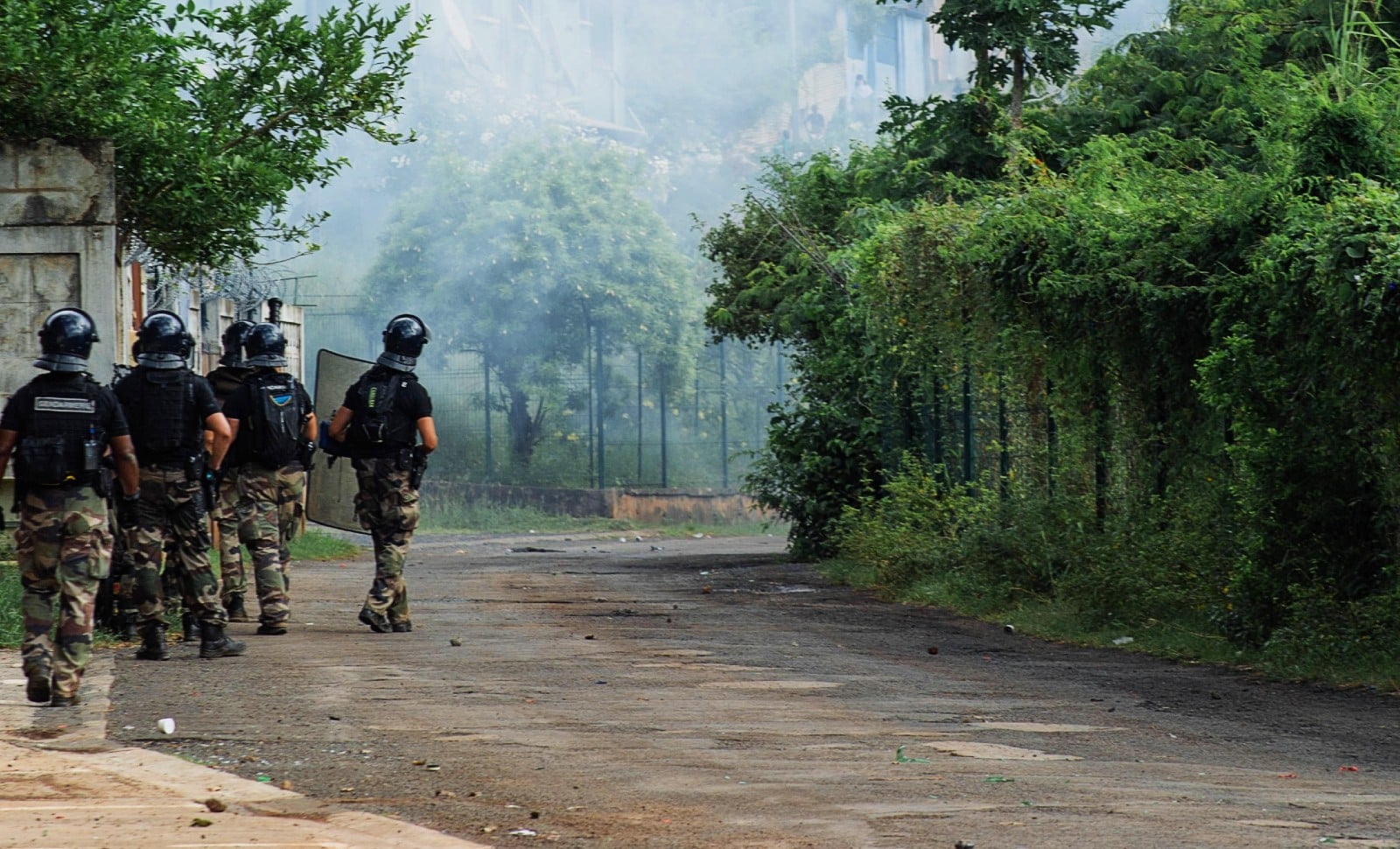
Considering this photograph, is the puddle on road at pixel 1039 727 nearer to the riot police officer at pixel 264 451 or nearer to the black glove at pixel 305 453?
the riot police officer at pixel 264 451

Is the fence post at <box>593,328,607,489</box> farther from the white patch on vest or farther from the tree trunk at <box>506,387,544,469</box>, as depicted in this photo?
the white patch on vest

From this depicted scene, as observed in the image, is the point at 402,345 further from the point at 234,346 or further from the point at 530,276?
the point at 530,276

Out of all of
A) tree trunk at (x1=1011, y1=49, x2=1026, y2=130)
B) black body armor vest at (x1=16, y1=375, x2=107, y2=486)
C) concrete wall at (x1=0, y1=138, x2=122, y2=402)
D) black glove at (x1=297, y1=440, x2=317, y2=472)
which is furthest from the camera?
tree trunk at (x1=1011, y1=49, x2=1026, y2=130)

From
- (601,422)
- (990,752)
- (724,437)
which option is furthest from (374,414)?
(724,437)

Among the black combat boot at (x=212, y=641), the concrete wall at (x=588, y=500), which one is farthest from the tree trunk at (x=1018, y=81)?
the concrete wall at (x=588, y=500)

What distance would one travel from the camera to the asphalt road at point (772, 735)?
545 centimetres

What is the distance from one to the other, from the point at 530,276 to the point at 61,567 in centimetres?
3538

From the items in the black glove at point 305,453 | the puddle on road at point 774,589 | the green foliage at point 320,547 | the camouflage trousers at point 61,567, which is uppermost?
the black glove at point 305,453

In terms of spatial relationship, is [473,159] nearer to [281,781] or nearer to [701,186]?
[701,186]

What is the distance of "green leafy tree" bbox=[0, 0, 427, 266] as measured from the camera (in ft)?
44.0

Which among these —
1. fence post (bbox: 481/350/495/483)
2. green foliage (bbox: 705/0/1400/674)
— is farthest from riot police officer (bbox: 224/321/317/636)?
fence post (bbox: 481/350/495/483)

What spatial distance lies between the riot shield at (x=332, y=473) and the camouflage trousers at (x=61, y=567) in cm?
760

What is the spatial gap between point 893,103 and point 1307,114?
849 centimetres

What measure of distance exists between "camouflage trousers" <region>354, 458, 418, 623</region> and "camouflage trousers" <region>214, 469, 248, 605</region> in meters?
0.76
